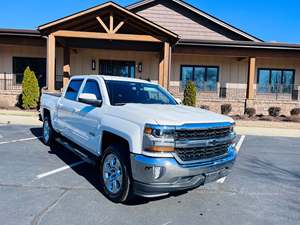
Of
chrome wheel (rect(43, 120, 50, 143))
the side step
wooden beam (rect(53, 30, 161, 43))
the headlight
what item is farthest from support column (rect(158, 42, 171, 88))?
the headlight

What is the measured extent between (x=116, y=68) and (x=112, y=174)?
1585 cm

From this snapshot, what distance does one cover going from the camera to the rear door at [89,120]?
476 cm

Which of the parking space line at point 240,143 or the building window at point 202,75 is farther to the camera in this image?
the building window at point 202,75

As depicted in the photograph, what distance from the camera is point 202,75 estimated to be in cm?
1995

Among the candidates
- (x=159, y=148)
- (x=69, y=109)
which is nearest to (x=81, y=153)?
(x=69, y=109)

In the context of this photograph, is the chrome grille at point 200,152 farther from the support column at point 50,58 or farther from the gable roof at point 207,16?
the gable roof at point 207,16

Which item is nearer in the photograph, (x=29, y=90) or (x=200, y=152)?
(x=200, y=152)

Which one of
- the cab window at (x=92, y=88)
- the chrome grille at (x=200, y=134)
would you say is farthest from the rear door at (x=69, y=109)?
the chrome grille at (x=200, y=134)

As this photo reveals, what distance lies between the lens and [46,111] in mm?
7750

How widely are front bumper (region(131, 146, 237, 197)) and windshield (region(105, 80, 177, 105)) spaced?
4.78 ft

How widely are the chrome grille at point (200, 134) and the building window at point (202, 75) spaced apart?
15.7m

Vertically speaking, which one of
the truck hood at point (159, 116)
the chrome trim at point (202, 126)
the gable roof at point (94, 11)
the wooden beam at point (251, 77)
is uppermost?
the gable roof at point (94, 11)

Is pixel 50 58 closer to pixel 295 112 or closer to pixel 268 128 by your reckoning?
pixel 268 128

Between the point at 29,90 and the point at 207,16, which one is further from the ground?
the point at 207,16
